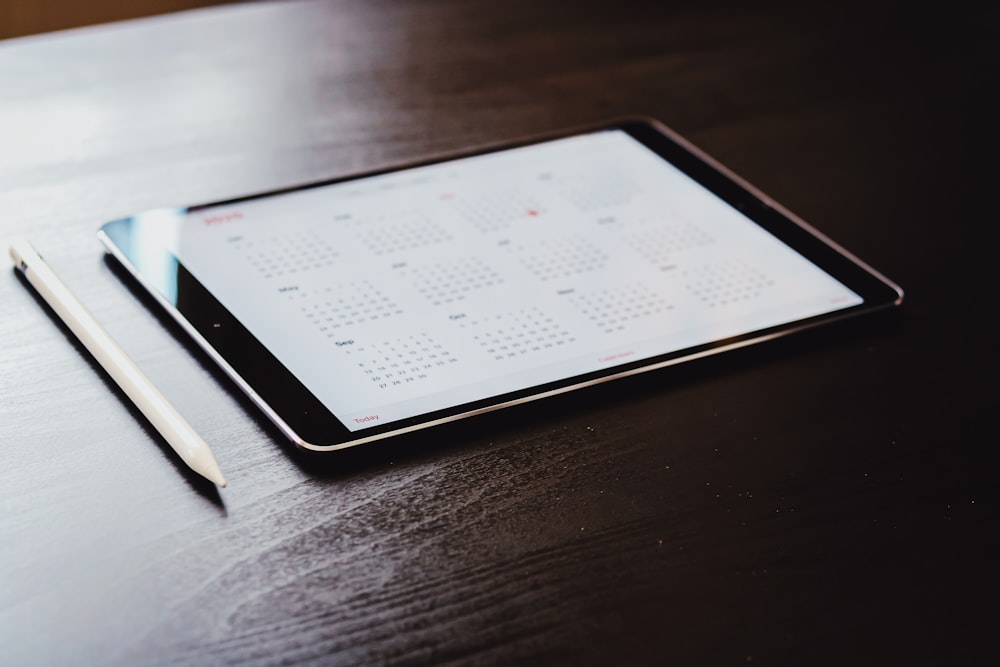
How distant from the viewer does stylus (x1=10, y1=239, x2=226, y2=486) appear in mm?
575

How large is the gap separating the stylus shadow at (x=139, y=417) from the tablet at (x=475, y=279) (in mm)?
52

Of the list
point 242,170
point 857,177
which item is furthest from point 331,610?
point 857,177

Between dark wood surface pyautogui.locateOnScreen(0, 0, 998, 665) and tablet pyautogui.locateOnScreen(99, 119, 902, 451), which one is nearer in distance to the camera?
dark wood surface pyautogui.locateOnScreen(0, 0, 998, 665)

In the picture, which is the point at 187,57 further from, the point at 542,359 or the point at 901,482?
the point at 901,482

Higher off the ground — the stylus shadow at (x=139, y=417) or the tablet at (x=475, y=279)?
the tablet at (x=475, y=279)

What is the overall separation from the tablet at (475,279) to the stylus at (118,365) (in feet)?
0.15

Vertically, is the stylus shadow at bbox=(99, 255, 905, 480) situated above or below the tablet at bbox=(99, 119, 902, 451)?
below

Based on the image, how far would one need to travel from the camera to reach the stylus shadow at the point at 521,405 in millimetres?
602

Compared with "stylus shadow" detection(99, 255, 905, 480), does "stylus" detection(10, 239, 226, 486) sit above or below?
above

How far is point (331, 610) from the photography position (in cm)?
52

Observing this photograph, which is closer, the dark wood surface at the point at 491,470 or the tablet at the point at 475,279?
the dark wood surface at the point at 491,470

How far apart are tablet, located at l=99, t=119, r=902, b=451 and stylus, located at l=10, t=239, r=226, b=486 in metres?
0.04

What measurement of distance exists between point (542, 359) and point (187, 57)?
0.56 m

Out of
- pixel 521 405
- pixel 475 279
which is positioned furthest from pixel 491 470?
pixel 475 279
